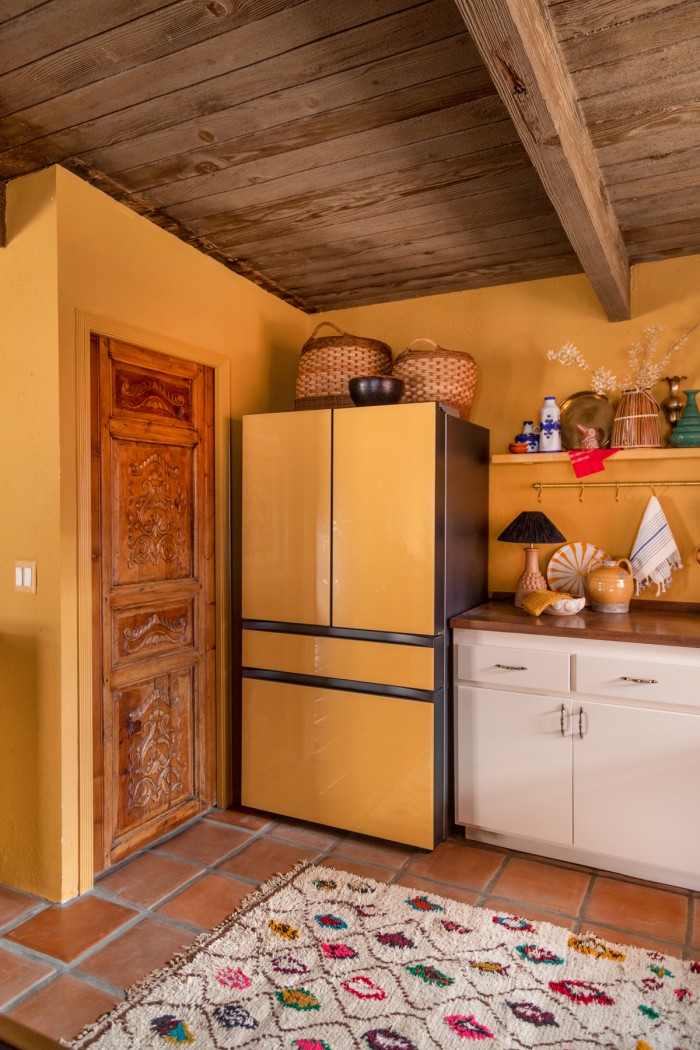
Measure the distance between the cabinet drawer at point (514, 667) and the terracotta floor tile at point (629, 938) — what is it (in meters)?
0.76

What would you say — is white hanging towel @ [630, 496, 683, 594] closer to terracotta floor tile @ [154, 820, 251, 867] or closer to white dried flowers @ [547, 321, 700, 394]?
white dried flowers @ [547, 321, 700, 394]

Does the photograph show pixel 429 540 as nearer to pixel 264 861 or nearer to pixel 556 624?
pixel 556 624

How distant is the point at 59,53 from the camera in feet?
5.68

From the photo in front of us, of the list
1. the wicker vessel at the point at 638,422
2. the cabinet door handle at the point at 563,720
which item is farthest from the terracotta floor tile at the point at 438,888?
the wicker vessel at the point at 638,422

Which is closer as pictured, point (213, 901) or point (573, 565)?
point (213, 901)

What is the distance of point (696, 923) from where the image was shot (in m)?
2.21

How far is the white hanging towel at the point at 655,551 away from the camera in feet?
9.50

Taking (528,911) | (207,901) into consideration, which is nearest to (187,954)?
(207,901)

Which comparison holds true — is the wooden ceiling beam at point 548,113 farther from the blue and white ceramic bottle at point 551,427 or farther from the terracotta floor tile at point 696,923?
the terracotta floor tile at point 696,923

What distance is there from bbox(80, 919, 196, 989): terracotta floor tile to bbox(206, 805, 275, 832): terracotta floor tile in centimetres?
73

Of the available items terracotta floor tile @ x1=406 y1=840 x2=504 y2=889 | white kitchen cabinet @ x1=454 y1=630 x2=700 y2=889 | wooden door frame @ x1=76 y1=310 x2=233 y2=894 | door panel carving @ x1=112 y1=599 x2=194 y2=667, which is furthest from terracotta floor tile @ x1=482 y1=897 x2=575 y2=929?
door panel carving @ x1=112 y1=599 x2=194 y2=667

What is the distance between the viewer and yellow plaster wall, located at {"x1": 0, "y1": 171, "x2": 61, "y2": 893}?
7.55ft

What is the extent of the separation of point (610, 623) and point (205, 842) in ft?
5.94

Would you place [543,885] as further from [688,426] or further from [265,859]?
[688,426]
